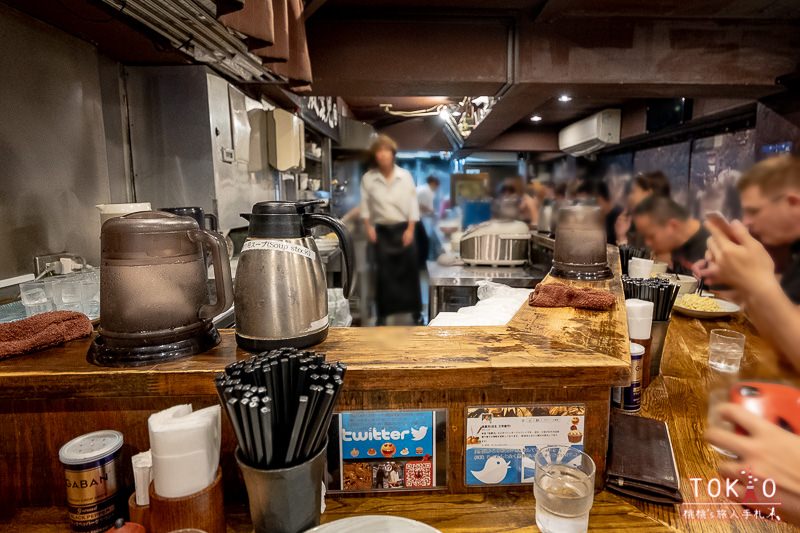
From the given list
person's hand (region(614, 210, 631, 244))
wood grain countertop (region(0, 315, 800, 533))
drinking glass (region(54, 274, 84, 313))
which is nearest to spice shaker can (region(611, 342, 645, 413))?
wood grain countertop (region(0, 315, 800, 533))

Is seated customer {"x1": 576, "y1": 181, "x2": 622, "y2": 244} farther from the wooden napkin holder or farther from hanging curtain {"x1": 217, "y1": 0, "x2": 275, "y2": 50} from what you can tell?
hanging curtain {"x1": 217, "y1": 0, "x2": 275, "y2": 50}

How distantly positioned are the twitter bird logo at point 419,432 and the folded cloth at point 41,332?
0.90 m

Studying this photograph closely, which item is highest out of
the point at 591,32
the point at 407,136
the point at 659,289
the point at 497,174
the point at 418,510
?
the point at 591,32

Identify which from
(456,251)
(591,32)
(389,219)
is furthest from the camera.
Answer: (456,251)

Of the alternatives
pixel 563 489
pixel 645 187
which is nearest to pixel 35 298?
pixel 563 489

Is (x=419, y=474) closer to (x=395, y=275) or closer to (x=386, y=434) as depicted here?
(x=386, y=434)

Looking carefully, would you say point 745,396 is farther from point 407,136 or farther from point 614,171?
point 407,136

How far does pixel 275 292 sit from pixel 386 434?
397mm

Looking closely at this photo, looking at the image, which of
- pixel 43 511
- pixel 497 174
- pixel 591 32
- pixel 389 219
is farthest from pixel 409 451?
pixel 591 32

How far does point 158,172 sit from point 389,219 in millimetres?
1847

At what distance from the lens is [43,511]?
3.22 ft

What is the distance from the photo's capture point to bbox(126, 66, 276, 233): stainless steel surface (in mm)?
3338

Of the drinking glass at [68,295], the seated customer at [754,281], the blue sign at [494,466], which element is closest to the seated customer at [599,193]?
the seated customer at [754,281]

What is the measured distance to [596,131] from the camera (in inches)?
286
